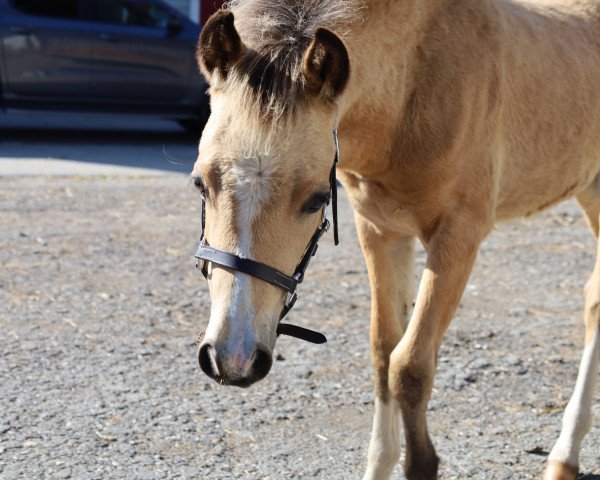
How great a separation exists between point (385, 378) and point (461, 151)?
978 mm

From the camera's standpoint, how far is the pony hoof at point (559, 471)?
3.77 metres

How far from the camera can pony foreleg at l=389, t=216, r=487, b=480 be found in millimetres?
3414

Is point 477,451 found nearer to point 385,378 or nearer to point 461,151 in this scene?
point 385,378

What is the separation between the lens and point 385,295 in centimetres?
389

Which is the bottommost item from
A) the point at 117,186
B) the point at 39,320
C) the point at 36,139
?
the point at 36,139

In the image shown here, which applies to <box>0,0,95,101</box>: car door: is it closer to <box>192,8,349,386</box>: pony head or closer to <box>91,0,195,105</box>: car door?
<box>91,0,195,105</box>: car door

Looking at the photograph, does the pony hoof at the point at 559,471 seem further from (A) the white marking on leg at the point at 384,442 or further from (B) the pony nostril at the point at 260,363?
(B) the pony nostril at the point at 260,363

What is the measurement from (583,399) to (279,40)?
211 centimetres

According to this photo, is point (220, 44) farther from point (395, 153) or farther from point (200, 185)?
point (395, 153)

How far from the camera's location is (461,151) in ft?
11.4

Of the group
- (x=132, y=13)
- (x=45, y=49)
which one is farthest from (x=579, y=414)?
(x=132, y=13)

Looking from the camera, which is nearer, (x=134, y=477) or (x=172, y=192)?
(x=134, y=477)

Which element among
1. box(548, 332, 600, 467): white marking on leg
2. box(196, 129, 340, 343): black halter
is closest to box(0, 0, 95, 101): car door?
box(548, 332, 600, 467): white marking on leg

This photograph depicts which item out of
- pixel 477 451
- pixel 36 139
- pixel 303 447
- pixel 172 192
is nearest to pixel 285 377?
pixel 303 447
